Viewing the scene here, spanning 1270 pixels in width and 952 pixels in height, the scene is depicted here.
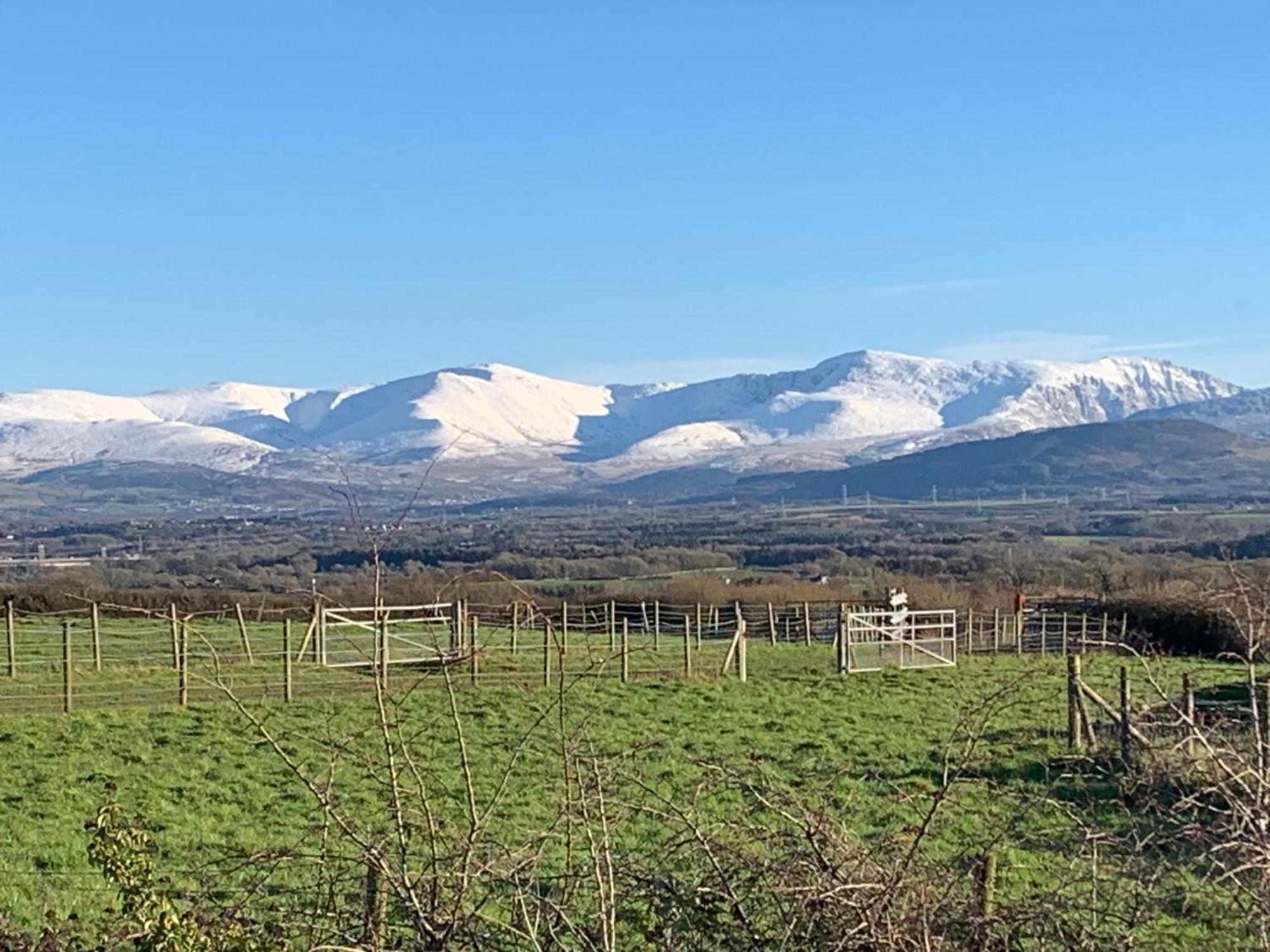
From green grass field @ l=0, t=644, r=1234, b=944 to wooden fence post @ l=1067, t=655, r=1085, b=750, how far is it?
0.30 meters

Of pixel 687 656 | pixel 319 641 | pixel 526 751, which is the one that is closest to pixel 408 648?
pixel 319 641

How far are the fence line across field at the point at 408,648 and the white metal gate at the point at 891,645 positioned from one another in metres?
0.05

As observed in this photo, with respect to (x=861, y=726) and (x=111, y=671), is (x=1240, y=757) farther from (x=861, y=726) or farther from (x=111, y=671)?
(x=111, y=671)

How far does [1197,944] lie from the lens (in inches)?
268

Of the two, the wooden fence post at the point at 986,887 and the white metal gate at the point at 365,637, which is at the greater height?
the wooden fence post at the point at 986,887

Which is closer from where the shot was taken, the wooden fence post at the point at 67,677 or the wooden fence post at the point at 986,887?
the wooden fence post at the point at 986,887

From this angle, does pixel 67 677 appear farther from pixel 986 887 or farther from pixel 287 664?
pixel 986 887

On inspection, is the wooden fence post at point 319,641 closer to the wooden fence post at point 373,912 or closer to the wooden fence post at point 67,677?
the wooden fence post at point 67,677

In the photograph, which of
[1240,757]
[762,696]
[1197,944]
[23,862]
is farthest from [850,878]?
[762,696]

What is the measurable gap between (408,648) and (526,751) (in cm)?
1560

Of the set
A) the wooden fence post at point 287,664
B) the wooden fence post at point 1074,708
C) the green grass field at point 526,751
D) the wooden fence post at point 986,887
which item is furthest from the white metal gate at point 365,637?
the wooden fence post at point 986,887

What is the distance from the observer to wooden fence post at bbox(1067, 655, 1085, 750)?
61.5ft

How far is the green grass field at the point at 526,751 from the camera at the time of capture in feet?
42.2

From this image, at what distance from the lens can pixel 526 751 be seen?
19312 mm
